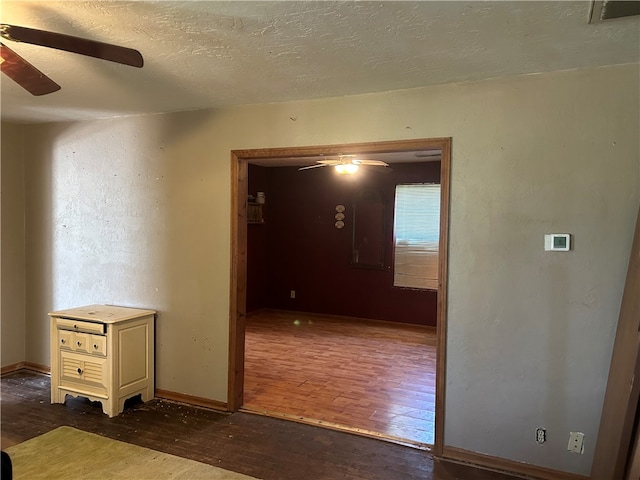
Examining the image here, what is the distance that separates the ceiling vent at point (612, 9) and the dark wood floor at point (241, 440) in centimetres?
245

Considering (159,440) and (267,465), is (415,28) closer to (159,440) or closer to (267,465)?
(267,465)

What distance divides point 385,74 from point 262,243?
5.22m

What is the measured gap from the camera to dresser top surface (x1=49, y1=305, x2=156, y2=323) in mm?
3341

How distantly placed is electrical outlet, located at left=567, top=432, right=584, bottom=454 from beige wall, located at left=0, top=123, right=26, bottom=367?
4824mm

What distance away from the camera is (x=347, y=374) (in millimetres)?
4375

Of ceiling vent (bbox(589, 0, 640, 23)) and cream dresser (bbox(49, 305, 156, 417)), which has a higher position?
ceiling vent (bbox(589, 0, 640, 23))

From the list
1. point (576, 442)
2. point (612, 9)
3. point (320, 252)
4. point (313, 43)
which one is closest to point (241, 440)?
point (576, 442)

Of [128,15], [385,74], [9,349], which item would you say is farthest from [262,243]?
[128,15]

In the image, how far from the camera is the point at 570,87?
2469 millimetres

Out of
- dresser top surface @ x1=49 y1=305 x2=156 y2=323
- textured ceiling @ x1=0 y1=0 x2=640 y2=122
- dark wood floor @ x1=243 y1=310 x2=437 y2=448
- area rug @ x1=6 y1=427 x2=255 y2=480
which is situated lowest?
dark wood floor @ x1=243 y1=310 x2=437 y2=448

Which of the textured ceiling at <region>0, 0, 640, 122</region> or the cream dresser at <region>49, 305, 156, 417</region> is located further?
the cream dresser at <region>49, 305, 156, 417</region>

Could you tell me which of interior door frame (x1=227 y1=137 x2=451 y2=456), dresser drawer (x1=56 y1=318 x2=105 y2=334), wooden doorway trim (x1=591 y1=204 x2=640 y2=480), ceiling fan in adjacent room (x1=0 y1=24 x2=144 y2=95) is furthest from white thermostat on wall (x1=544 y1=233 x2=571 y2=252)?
dresser drawer (x1=56 y1=318 x2=105 y2=334)

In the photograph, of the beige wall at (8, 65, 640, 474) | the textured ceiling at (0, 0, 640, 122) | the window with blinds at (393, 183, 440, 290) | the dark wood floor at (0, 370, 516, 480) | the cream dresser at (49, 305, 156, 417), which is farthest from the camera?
the window with blinds at (393, 183, 440, 290)

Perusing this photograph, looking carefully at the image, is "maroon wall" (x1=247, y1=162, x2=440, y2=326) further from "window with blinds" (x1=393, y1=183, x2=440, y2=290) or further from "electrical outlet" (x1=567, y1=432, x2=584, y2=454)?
"electrical outlet" (x1=567, y1=432, x2=584, y2=454)
